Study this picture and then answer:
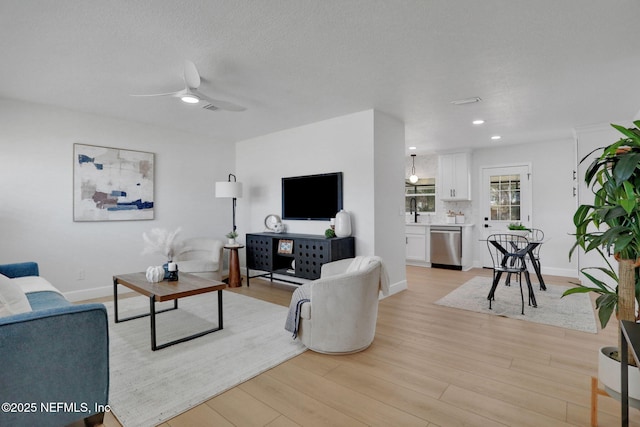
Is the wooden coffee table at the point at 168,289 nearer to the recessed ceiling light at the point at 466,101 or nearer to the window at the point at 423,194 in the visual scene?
the recessed ceiling light at the point at 466,101

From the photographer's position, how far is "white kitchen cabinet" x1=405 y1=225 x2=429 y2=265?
6.90 metres

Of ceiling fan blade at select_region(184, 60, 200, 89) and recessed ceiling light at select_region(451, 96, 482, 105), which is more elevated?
recessed ceiling light at select_region(451, 96, 482, 105)

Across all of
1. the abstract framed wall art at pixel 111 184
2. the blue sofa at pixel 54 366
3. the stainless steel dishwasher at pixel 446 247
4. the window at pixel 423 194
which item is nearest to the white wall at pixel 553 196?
the stainless steel dishwasher at pixel 446 247

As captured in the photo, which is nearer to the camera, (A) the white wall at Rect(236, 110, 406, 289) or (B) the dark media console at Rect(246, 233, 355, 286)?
(B) the dark media console at Rect(246, 233, 355, 286)

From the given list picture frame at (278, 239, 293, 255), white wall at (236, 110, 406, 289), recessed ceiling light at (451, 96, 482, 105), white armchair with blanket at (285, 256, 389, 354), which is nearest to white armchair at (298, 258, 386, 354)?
white armchair with blanket at (285, 256, 389, 354)

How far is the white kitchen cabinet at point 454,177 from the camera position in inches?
266

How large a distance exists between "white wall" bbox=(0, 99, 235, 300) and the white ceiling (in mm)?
309

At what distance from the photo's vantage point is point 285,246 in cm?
467

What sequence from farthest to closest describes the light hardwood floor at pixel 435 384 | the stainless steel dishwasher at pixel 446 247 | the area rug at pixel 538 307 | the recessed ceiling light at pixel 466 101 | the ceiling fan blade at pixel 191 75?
the stainless steel dishwasher at pixel 446 247, the recessed ceiling light at pixel 466 101, the area rug at pixel 538 307, the ceiling fan blade at pixel 191 75, the light hardwood floor at pixel 435 384

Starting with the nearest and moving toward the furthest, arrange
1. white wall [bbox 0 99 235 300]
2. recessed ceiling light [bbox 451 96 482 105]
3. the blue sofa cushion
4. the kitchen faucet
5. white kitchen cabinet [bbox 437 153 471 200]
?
the blue sofa cushion < recessed ceiling light [bbox 451 96 482 105] < white wall [bbox 0 99 235 300] < white kitchen cabinet [bbox 437 153 471 200] < the kitchen faucet

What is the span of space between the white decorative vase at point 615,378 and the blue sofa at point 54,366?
8.74 feet

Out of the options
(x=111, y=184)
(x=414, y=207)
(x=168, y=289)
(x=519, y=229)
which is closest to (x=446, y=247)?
(x=414, y=207)

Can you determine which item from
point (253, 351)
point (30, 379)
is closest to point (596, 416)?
point (253, 351)

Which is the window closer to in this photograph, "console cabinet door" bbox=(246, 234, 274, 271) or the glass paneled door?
the glass paneled door
